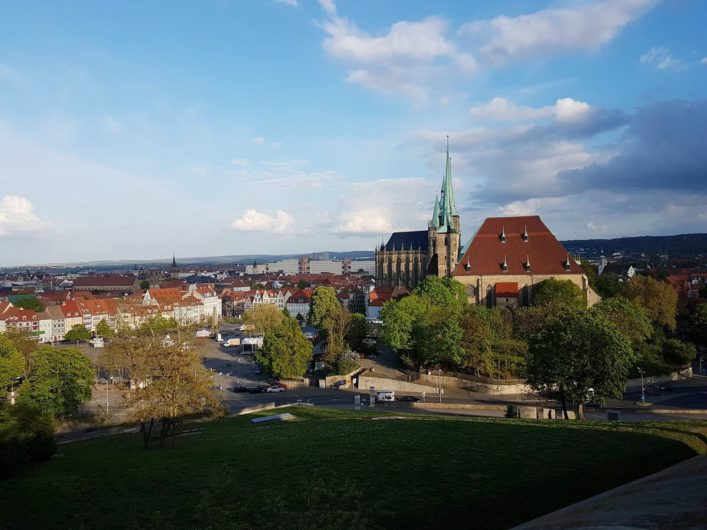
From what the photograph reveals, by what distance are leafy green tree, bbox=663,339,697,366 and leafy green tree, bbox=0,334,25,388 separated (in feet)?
195

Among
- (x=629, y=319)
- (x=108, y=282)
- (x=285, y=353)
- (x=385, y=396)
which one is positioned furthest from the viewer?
(x=108, y=282)

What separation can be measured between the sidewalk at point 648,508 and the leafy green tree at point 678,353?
154ft

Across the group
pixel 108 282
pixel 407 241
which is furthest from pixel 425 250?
pixel 108 282

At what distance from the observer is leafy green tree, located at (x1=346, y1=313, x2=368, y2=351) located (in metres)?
65.1

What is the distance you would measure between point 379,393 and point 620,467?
28958 mm

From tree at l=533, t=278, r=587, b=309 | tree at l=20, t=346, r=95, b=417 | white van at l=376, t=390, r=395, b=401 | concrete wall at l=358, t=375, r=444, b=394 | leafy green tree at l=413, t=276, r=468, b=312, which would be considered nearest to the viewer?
tree at l=20, t=346, r=95, b=417

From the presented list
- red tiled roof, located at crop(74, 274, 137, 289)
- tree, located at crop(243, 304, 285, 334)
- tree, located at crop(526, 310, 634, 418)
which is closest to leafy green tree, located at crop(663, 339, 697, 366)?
tree, located at crop(526, 310, 634, 418)

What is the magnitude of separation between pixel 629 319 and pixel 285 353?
3313cm

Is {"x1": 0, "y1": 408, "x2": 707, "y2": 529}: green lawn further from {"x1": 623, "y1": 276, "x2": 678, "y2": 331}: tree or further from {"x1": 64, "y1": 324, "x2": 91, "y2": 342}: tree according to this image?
{"x1": 64, "y1": 324, "x2": 91, "y2": 342}: tree

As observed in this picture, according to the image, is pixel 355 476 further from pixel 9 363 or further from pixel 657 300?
pixel 657 300

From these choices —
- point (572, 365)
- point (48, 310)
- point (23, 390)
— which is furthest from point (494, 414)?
point (48, 310)

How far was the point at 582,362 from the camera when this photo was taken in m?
32.4

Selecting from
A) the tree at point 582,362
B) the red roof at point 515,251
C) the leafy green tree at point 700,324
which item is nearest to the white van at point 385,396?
the tree at point 582,362

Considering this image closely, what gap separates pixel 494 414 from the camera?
3881cm
